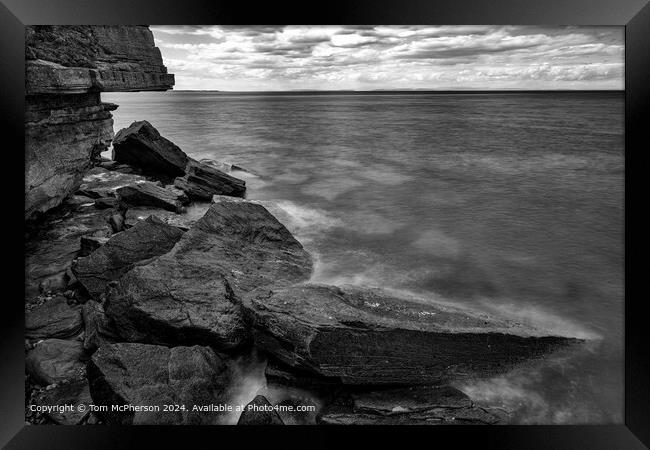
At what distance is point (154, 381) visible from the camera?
4.54 metres

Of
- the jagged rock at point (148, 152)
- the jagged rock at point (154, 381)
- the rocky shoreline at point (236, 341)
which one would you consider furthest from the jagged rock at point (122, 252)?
the jagged rock at point (148, 152)

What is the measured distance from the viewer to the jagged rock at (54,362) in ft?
16.3

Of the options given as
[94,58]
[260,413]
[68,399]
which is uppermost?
[94,58]

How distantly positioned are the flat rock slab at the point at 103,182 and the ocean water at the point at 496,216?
2.68m

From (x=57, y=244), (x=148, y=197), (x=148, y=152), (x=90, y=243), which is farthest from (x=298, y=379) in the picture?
(x=148, y=152)

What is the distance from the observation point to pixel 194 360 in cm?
475

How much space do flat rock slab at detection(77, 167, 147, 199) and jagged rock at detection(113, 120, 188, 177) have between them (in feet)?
1.87

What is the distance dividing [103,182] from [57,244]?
8.98 feet

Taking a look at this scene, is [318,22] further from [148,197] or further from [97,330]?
[148,197]

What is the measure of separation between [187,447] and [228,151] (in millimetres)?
10092

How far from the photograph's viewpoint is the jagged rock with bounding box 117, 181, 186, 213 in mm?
7992

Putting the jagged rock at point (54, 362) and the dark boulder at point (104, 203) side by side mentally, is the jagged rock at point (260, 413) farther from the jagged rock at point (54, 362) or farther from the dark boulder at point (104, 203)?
the dark boulder at point (104, 203)
